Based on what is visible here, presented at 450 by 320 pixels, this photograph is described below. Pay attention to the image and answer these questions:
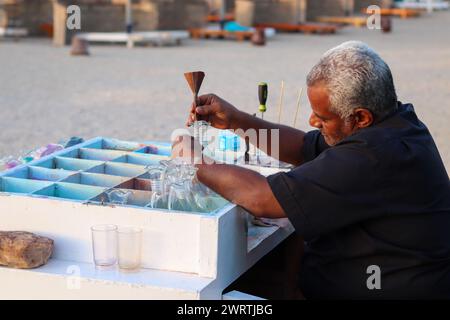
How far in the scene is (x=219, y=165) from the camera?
294cm

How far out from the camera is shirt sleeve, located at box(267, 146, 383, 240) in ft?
9.09

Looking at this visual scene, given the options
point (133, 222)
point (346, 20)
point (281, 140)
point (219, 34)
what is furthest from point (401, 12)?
point (133, 222)

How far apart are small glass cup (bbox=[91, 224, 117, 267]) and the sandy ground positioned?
5.03 meters

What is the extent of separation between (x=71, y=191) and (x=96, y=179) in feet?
0.67

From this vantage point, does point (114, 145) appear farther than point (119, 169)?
Yes

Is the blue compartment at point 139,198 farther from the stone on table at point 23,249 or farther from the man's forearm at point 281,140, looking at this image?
the man's forearm at point 281,140

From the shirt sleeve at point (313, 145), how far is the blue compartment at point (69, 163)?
90 centimetres

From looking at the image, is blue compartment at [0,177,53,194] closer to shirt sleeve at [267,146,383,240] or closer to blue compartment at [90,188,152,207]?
blue compartment at [90,188,152,207]

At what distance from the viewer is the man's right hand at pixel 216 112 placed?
3.59 metres

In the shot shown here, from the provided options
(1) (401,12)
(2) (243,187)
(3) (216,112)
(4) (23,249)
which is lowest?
(4) (23,249)

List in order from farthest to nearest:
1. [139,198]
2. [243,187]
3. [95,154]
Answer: [95,154]
[139,198]
[243,187]

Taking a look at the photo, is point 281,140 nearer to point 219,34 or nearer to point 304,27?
point 219,34

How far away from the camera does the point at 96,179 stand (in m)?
3.42

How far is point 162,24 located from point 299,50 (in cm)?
363
